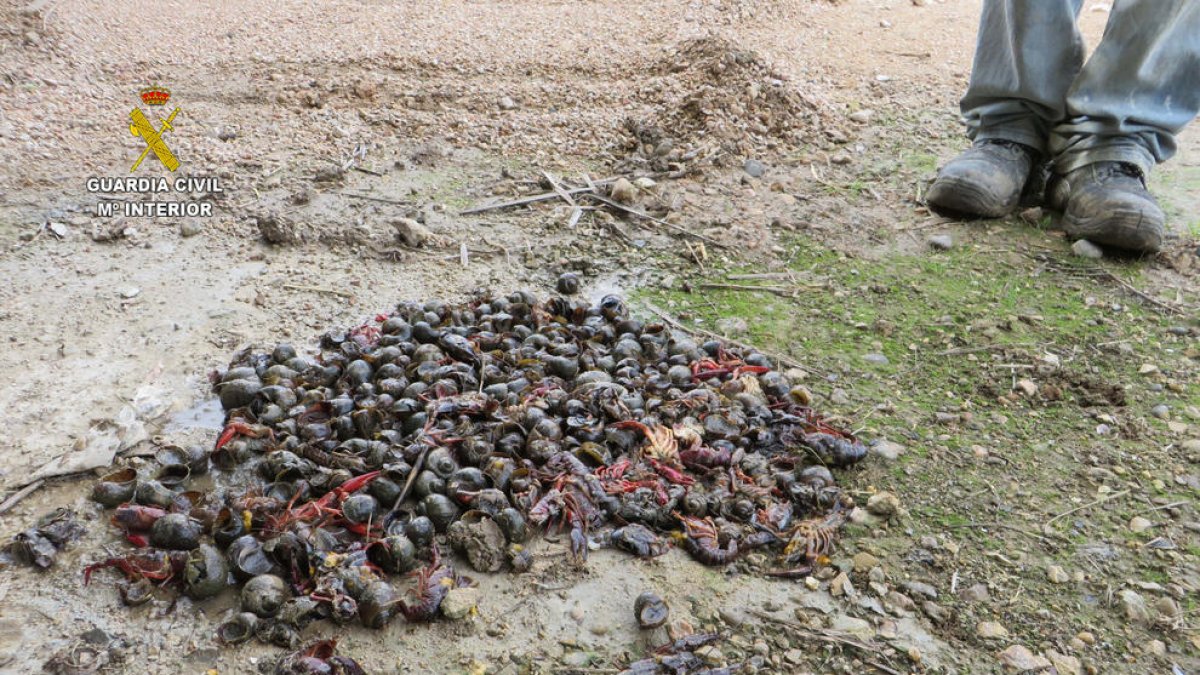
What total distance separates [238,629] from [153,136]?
11.6ft

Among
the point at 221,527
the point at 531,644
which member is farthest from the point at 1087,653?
the point at 221,527

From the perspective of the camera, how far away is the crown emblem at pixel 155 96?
5.19 metres

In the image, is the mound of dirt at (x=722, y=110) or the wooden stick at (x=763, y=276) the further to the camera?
the mound of dirt at (x=722, y=110)

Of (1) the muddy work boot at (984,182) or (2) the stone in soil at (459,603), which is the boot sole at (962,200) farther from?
(2) the stone in soil at (459,603)

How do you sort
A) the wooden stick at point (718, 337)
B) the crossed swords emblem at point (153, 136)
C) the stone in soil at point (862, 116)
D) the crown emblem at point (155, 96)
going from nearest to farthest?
the wooden stick at point (718, 337) → the crossed swords emblem at point (153, 136) → the crown emblem at point (155, 96) → the stone in soil at point (862, 116)

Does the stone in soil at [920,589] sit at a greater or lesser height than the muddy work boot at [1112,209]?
lesser

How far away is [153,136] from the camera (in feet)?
15.7

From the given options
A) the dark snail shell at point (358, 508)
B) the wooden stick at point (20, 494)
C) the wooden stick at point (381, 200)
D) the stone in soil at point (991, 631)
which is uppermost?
the wooden stick at point (381, 200)

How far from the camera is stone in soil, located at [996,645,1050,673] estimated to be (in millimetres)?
2098

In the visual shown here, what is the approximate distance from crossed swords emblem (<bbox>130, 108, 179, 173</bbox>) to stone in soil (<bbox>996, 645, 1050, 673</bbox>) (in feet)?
14.0

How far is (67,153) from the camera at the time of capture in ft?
14.9

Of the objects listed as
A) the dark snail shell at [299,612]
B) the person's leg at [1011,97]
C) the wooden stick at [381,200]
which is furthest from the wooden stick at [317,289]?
the person's leg at [1011,97]

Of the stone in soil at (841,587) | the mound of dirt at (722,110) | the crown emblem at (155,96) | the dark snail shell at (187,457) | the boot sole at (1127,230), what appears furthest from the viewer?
the crown emblem at (155,96)

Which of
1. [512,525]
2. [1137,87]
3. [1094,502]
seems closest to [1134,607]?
[1094,502]
